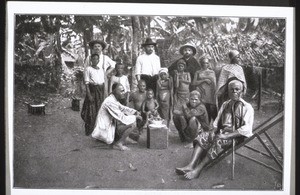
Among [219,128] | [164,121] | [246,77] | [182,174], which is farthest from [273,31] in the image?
[182,174]

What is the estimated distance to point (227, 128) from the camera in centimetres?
395

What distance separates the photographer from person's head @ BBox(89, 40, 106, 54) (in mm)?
3920

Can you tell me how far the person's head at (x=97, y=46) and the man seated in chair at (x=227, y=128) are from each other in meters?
1.46

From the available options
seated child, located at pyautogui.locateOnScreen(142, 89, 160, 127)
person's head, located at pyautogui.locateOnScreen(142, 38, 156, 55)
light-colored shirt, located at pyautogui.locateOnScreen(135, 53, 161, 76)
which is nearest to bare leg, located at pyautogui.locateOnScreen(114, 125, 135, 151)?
seated child, located at pyautogui.locateOnScreen(142, 89, 160, 127)

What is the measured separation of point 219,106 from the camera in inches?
155

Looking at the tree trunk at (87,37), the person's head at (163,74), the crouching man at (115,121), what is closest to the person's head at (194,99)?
the person's head at (163,74)

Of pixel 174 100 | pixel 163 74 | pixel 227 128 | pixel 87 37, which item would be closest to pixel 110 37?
pixel 87 37

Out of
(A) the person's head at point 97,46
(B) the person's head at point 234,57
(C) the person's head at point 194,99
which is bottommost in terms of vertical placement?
(C) the person's head at point 194,99

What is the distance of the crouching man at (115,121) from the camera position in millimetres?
3930

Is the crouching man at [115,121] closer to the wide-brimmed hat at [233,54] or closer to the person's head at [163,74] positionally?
the person's head at [163,74]

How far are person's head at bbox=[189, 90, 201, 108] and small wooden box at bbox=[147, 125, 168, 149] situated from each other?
0.40 meters

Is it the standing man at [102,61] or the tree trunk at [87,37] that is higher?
the tree trunk at [87,37]

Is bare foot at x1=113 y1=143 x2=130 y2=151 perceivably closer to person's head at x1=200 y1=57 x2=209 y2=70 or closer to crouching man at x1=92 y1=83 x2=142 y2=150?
crouching man at x1=92 y1=83 x2=142 y2=150

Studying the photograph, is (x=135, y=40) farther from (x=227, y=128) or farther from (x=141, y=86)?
(x=227, y=128)
